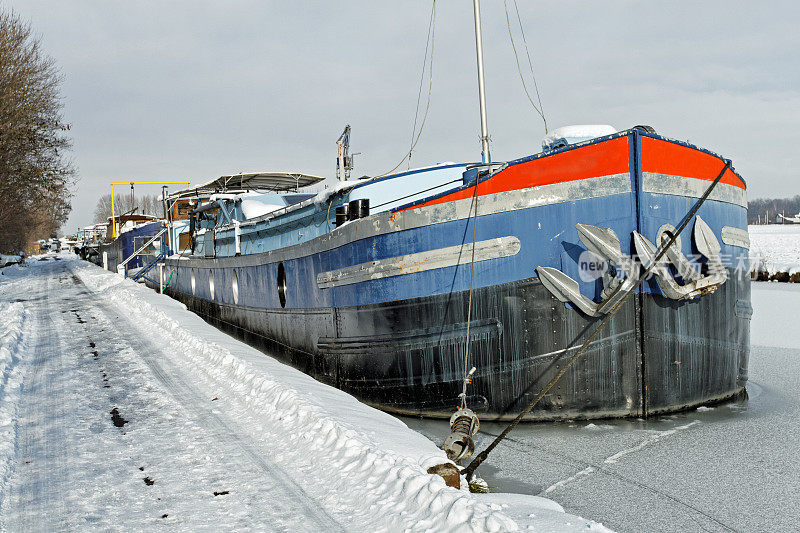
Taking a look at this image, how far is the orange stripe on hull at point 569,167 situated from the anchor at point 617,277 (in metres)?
0.55

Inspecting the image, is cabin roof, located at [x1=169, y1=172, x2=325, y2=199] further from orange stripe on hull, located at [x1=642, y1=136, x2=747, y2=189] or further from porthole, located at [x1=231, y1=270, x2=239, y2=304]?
orange stripe on hull, located at [x1=642, y1=136, x2=747, y2=189]

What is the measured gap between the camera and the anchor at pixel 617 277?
539cm

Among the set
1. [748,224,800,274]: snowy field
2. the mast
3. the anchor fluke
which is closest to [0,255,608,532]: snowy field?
the anchor fluke

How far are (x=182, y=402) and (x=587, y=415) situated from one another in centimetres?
426

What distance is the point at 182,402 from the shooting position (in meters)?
6.09

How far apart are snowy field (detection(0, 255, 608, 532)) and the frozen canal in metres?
0.38

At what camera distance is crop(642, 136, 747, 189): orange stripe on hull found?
5.61 meters

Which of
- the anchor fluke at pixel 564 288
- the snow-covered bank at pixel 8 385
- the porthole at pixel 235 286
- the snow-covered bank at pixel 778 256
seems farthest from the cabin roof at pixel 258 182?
the snow-covered bank at pixel 778 256

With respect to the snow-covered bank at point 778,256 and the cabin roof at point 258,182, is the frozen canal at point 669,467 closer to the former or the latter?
the cabin roof at point 258,182

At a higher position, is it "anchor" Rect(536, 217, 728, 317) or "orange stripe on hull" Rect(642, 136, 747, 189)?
"orange stripe on hull" Rect(642, 136, 747, 189)

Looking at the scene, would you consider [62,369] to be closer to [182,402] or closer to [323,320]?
[182,402]

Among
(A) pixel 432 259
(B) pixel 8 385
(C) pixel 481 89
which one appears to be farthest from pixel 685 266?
(B) pixel 8 385

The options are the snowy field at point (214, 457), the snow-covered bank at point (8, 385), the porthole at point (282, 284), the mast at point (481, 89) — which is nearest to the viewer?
the snowy field at point (214, 457)

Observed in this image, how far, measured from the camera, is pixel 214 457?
445 cm
